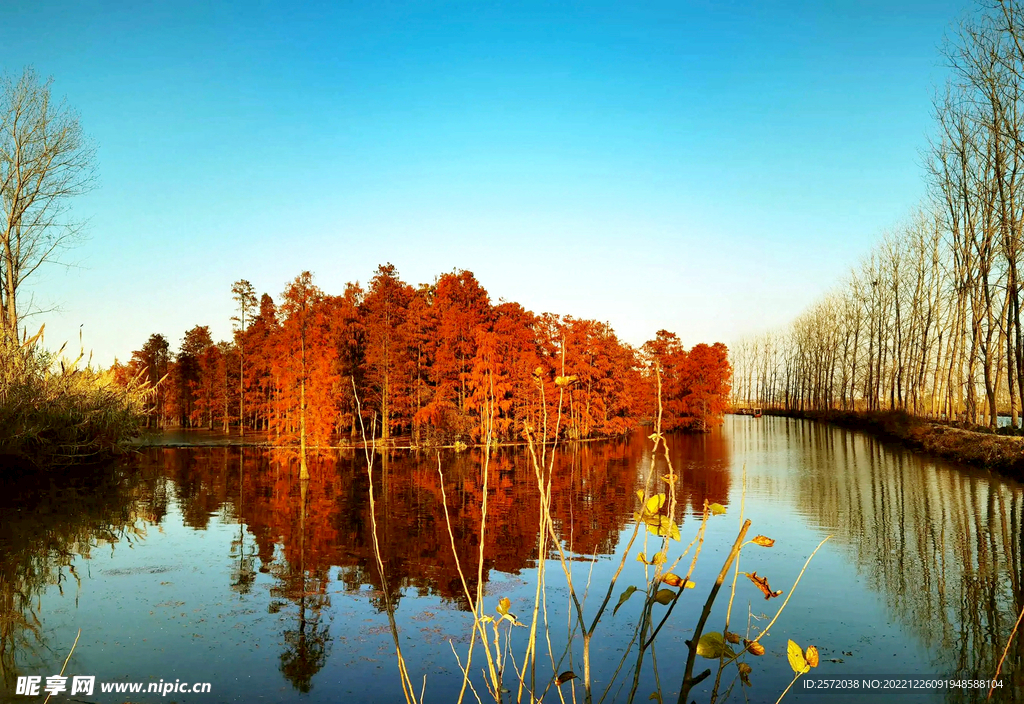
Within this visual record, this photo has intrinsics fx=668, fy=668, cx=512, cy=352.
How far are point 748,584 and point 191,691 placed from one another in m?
9.12

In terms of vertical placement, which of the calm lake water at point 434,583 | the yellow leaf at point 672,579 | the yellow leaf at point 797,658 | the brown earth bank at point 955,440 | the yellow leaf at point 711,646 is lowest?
the calm lake water at point 434,583

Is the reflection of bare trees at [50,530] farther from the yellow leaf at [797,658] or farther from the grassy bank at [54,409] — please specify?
the yellow leaf at [797,658]

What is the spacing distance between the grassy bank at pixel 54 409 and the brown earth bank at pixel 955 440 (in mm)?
30829

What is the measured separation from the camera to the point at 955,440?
29156 millimetres

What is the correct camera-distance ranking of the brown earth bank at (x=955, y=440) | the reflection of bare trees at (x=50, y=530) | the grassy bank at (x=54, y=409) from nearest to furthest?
the reflection of bare trees at (x=50, y=530) → the grassy bank at (x=54, y=409) → the brown earth bank at (x=955, y=440)

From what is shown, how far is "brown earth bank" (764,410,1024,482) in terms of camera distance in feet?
76.8

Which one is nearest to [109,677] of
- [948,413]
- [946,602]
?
[946,602]

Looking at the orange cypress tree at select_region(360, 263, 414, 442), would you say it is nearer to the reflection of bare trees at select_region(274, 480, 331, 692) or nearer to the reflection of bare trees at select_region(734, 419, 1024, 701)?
the reflection of bare trees at select_region(734, 419, 1024, 701)

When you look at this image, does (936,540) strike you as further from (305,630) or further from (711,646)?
(711,646)

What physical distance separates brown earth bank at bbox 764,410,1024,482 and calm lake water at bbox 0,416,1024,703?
1514 millimetres

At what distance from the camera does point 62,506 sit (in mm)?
18625

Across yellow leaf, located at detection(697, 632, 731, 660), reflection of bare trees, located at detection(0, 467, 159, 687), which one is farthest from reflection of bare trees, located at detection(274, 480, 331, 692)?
yellow leaf, located at detection(697, 632, 731, 660)

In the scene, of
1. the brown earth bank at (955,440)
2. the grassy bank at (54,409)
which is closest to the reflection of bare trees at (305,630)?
the grassy bank at (54,409)

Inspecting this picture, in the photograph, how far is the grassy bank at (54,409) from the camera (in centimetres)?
1888
